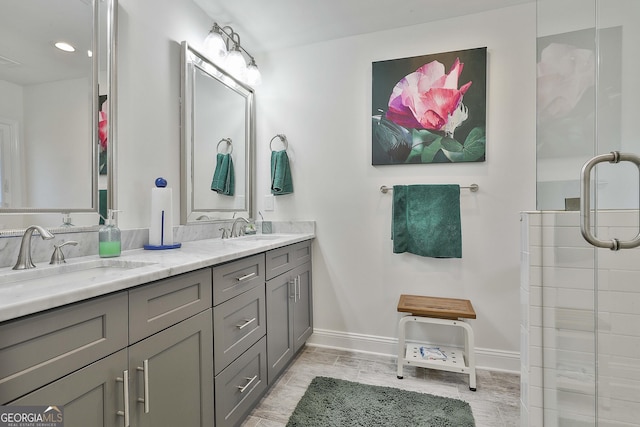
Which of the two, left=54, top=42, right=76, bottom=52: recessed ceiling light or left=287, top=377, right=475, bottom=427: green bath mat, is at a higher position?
left=54, top=42, right=76, bottom=52: recessed ceiling light

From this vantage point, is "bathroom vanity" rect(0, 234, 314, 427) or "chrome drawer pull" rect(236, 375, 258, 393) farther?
"chrome drawer pull" rect(236, 375, 258, 393)

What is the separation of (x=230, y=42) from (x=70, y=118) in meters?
1.42

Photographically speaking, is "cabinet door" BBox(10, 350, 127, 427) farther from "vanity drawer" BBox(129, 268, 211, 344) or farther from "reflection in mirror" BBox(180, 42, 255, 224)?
"reflection in mirror" BBox(180, 42, 255, 224)

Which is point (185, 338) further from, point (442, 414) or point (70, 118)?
point (442, 414)

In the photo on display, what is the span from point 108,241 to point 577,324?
191cm

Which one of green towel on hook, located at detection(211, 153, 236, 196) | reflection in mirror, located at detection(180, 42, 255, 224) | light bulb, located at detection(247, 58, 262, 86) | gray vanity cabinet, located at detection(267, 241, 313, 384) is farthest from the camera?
light bulb, located at detection(247, 58, 262, 86)

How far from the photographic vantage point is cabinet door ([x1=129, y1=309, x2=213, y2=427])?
0.92 metres

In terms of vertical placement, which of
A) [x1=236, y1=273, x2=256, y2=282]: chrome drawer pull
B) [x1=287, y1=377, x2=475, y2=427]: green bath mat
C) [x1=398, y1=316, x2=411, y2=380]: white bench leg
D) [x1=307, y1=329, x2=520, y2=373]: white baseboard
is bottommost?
[x1=287, y1=377, x2=475, y2=427]: green bath mat

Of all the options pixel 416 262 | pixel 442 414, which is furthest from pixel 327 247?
pixel 442 414

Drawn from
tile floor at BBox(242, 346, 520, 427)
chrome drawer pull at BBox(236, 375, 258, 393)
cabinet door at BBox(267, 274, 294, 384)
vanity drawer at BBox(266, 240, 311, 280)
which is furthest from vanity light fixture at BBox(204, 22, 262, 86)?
tile floor at BBox(242, 346, 520, 427)

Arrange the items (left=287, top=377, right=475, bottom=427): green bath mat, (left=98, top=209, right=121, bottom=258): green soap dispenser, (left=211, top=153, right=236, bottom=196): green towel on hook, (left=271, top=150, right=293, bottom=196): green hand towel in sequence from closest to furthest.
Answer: (left=98, top=209, right=121, bottom=258): green soap dispenser < (left=287, top=377, right=475, bottom=427): green bath mat < (left=211, top=153, right=236, bottom=196): green towel on hook < (left=271, top=150, right=293, bottom=196): green hand towel

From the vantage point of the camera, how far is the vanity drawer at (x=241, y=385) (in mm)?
1278

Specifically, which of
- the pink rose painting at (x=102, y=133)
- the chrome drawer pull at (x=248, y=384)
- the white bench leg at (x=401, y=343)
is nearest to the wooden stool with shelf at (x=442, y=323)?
the white bench leg at (x=401, y=343)

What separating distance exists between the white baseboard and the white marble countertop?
119 cm
